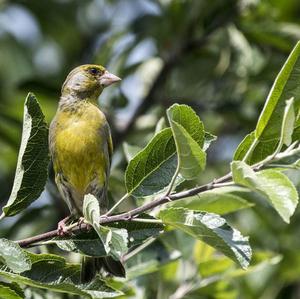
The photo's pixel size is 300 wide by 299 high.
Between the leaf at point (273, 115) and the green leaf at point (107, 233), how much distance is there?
48 centimetres

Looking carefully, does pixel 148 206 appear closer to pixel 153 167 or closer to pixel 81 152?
pixel 153 167

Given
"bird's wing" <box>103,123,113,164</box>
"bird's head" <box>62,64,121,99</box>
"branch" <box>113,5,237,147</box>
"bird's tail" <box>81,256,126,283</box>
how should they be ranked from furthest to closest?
"branch" <box>113,5,237,147</box> → "bird's head" <box>62,64,121,99</box> → "bird's wing" <box>103,123,113,164</box> → "bird's tail" <box>81,256,126,283</box>

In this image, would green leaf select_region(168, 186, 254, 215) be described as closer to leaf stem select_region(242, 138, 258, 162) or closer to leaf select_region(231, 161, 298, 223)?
leaf stem select_region(242, 138, 258, 162)

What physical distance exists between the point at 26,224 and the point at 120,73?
4.55 ft

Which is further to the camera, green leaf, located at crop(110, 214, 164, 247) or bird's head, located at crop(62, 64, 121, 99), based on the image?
bird's head, located at crop(62, 64, 121, 99)

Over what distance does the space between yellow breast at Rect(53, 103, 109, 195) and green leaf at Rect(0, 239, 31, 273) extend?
4.74 feet

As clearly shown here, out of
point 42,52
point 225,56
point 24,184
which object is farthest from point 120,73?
point 24,184

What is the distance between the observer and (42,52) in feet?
23.8

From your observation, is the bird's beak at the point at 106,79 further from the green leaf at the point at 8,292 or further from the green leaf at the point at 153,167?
the green leaf at the point at 8,292

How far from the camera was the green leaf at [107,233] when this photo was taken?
8.74 feet

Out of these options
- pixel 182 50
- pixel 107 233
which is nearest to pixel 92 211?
pixel 107 233

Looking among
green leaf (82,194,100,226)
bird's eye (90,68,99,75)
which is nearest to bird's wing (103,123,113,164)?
bird's eye (90,68,99,75)

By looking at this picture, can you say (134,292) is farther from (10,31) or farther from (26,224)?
(10,31)

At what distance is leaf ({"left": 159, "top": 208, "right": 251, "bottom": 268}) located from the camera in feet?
8.68
